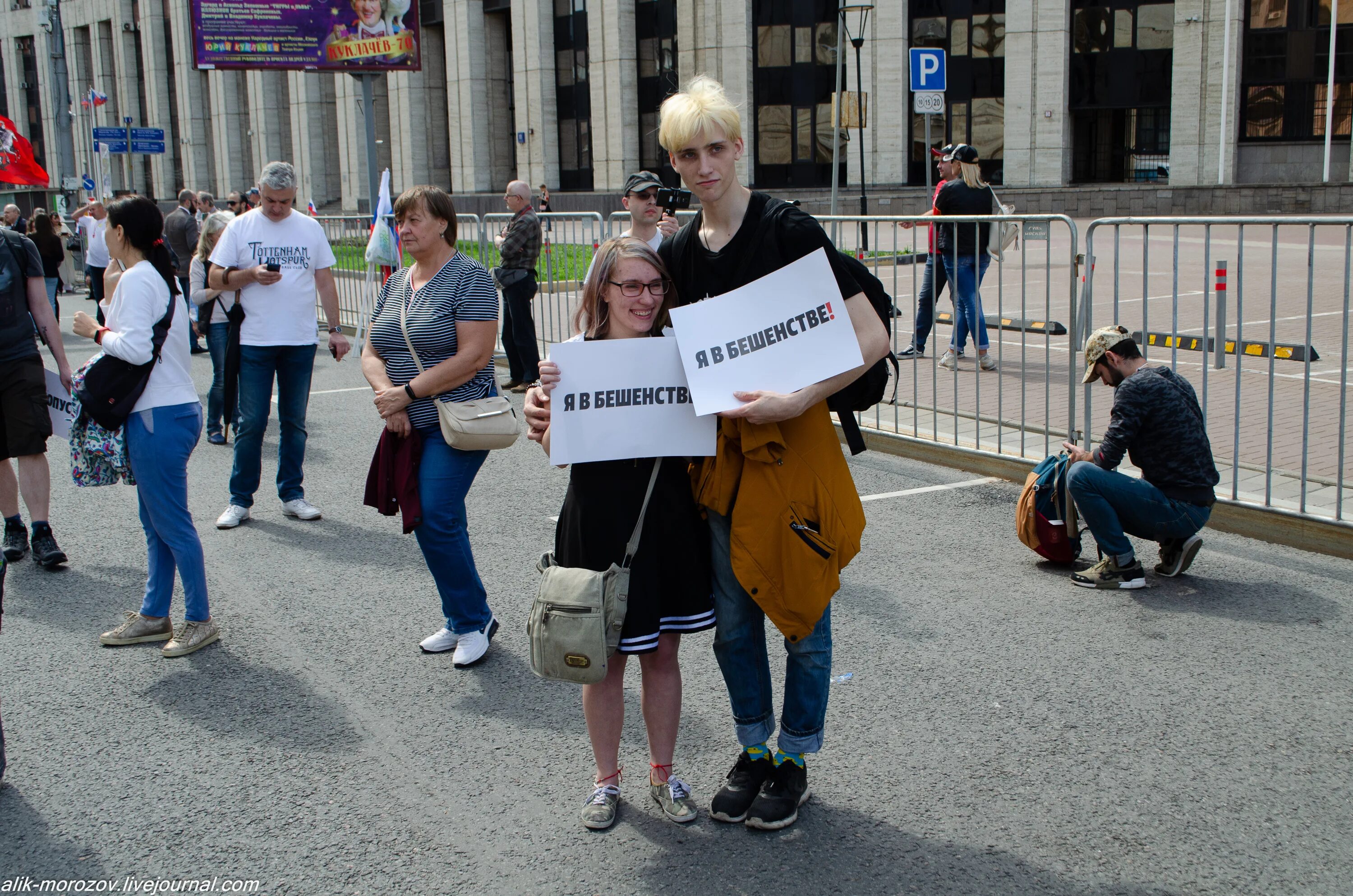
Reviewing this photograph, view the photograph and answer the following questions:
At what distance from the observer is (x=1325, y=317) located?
13633mm

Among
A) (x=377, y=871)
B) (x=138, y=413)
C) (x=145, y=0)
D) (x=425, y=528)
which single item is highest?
(x=145, y=0)

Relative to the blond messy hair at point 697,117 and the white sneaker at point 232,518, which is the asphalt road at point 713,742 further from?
the blond messy hair at point 697,117

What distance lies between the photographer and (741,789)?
3590 millimetres

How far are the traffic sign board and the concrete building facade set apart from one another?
7.93 m

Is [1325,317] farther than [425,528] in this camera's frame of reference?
Yes

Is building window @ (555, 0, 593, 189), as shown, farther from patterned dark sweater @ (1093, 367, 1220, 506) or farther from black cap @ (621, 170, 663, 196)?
patterned dark sweater @ (1093, 367, 1220, 506)

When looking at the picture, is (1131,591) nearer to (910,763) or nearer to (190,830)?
(910,763)

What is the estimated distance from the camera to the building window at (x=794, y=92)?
149 ft

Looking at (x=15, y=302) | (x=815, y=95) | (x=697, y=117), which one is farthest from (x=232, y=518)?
(x=815, y=95)

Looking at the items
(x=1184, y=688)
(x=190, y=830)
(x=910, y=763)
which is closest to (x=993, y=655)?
(x=1184, y=688)

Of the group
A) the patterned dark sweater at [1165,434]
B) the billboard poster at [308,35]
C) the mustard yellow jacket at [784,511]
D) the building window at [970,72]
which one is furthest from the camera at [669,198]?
the building window at [970,72]

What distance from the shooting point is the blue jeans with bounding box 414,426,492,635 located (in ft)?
16.0

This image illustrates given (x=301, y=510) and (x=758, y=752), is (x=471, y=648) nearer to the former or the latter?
(x=758, y=752)

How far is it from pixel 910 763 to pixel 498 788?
1.34 meters
